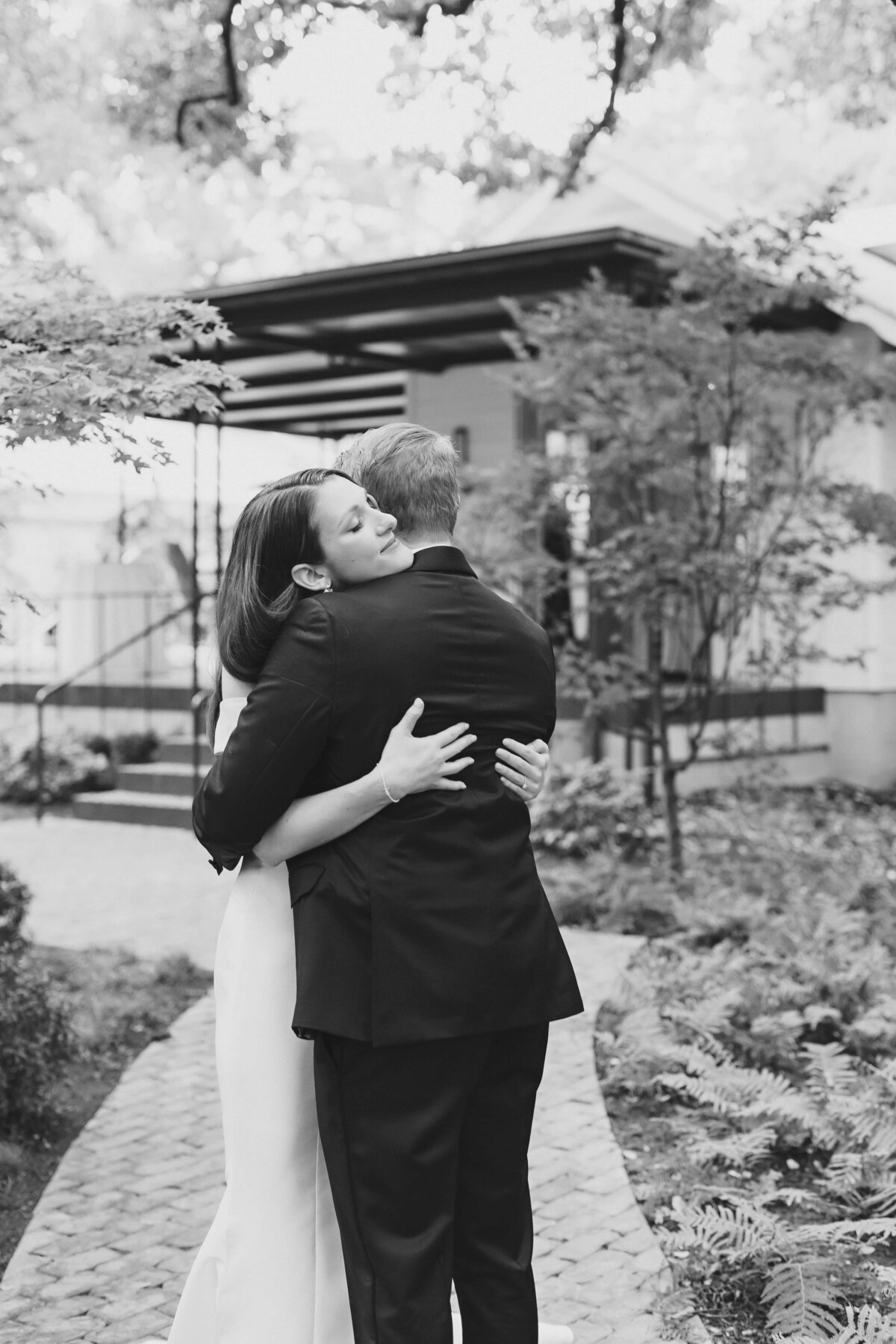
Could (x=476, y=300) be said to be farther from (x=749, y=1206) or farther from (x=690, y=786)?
(x=749, y=1206)

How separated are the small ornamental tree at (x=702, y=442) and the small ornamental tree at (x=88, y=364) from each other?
440 centimetres

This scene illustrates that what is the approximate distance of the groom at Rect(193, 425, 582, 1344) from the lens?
8.21 ft

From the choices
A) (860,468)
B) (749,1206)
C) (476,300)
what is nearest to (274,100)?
(476,300)

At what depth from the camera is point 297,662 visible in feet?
8.21

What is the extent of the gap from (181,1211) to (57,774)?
9.95 metres

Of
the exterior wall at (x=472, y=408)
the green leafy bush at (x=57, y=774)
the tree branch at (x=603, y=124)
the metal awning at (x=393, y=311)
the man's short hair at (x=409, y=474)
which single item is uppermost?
the tree branch at (x=603, y=124)

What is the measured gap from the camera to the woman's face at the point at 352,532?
2566mm

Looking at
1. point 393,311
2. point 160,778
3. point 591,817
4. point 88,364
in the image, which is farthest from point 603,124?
point 88,364

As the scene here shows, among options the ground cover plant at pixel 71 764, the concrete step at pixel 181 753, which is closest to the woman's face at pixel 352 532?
the concrete step at pixel 181 753

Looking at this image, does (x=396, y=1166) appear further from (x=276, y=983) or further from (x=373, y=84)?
(x=373, y=84)

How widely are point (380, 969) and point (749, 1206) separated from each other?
5.90ft

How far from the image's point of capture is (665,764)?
908cm

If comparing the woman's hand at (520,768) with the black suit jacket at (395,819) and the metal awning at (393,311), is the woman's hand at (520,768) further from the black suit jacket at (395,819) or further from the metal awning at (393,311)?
the metal awning at (393,311)

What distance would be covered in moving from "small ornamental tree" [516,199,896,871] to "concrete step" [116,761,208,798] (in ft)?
16.1
